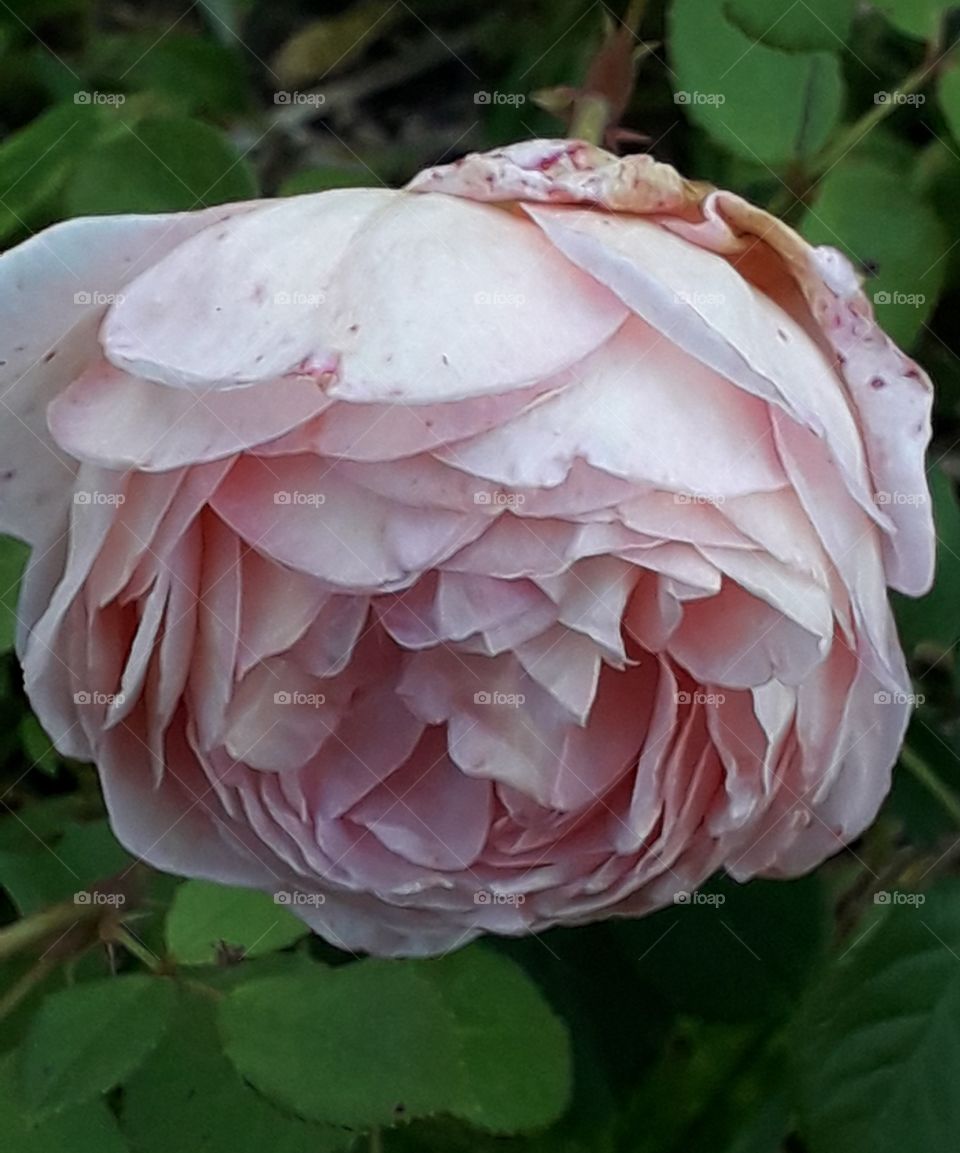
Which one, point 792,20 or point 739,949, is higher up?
point 792,20

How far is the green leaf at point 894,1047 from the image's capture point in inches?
23.2

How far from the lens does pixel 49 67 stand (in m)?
0.81

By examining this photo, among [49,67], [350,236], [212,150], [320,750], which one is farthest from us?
[49,67]

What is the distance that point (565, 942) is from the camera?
0.72 m

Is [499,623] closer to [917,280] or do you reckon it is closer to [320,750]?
[320,750]

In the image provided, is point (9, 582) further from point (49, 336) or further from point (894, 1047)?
point (894, 1047)

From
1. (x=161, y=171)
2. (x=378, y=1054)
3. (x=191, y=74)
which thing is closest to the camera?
(x=378, y=1054)

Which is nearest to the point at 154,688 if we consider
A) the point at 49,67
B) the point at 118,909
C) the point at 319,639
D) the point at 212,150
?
the point at 319,639

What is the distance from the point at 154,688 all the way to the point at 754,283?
26 cm

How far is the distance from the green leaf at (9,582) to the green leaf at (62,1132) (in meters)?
0.19

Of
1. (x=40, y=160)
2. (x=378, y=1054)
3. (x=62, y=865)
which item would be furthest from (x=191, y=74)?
(x=378, y=1054)

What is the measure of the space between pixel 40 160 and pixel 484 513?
0.37 meters

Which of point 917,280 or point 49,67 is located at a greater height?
point 917,280

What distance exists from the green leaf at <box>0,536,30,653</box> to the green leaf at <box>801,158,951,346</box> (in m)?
0.38
